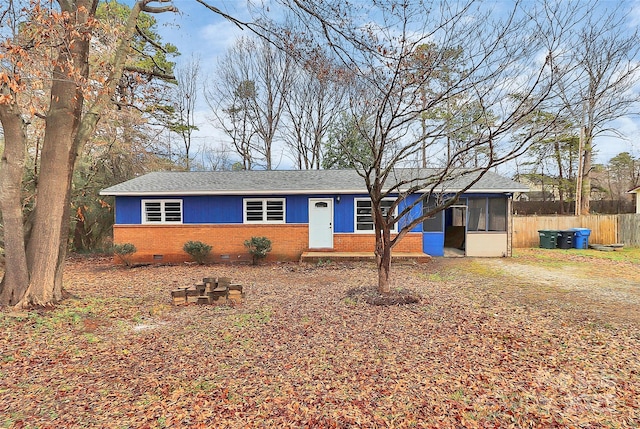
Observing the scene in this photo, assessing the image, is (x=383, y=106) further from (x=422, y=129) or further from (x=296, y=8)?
(x=296, y=8)

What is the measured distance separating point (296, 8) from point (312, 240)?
7.60 m

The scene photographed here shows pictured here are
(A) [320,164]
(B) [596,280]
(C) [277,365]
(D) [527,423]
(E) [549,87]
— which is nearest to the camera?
(D) [527,423]

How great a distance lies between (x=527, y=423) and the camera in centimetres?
266

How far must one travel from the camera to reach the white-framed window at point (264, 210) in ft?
37.7

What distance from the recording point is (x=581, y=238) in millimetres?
13945

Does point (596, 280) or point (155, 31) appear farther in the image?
point (155, 31)

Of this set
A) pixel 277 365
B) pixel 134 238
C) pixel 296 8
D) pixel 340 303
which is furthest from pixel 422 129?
pixel 134 238

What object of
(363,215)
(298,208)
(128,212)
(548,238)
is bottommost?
(548,238)

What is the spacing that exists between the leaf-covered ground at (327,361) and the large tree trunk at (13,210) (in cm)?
68

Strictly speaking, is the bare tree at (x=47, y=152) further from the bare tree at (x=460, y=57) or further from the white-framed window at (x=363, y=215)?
the white-framed window at (x=363, y=215)

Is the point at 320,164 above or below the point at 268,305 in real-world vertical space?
above

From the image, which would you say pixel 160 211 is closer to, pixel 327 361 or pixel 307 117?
pixel 327 361

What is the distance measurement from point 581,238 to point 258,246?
1358 cm

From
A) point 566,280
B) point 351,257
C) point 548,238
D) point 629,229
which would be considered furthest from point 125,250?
point 629,229
